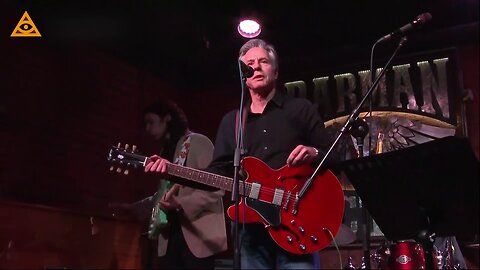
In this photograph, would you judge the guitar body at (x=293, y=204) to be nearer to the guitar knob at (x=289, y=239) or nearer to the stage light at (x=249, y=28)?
the guitar knob at (x=289, y=239)

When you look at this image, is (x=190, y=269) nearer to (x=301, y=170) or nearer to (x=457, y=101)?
(x=301, y=170)

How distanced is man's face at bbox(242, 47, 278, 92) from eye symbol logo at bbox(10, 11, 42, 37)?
2387 millimetres

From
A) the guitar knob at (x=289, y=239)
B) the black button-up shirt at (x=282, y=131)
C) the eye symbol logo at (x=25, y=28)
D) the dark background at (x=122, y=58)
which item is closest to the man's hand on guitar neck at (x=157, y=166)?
the black button-up shirt at (x=282, y=131)

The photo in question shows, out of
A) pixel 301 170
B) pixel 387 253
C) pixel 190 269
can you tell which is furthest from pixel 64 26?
pixel 387 253

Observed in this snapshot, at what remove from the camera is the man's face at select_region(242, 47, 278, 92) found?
118 inches

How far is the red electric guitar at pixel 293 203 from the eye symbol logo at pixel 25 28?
2658 millimetres

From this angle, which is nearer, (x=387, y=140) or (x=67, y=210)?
(x=67, y=210)

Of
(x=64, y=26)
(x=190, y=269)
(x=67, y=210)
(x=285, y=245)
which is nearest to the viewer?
(x=285, y=245)

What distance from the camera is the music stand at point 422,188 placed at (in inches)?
87.7

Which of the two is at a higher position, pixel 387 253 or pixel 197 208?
pixel 197 208

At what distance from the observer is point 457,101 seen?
503 centimetres

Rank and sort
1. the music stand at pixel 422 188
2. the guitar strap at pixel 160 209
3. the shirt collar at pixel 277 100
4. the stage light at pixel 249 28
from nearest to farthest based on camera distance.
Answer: the music stand at pixel 422 188 → the shirt collar at pixel 277 100 → the guitar strap at pixel 160 209 → the stage light at pixel 249 28

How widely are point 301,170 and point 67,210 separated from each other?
245cm

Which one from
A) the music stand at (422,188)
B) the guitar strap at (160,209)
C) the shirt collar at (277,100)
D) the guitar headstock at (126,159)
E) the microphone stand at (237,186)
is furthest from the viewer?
the guitar strap at (160,209)
